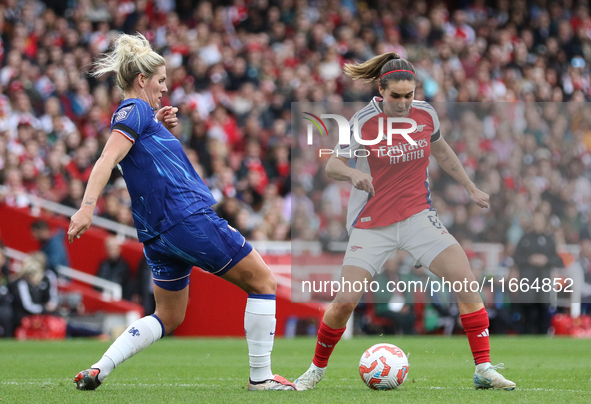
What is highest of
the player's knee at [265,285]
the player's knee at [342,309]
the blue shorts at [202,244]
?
the blue shorts at [202,244]

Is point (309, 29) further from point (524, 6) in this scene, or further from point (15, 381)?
point (15, 381)

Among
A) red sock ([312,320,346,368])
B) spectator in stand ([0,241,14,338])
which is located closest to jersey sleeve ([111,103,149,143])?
red sock ([312,320,346,368])

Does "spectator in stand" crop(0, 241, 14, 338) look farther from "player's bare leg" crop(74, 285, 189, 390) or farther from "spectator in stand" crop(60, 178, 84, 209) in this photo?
Result: "player's bare leg" crop(74, 285, 189, 390)

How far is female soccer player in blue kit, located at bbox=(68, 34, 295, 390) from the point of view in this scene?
16.7ft

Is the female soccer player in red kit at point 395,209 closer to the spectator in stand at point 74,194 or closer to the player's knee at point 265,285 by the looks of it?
the player's knee at point 265,285

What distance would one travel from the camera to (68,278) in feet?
43.7

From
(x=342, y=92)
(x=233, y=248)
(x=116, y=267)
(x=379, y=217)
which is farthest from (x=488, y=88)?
(x=233, y=248)

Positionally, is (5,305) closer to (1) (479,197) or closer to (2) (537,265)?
(2) (537,265)

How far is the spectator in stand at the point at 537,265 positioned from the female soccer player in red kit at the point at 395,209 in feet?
17.9

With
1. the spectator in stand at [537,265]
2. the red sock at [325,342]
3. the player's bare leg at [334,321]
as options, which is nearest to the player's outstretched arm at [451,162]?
the player's bare leg at [334,321]

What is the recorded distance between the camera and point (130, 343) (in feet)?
17.9

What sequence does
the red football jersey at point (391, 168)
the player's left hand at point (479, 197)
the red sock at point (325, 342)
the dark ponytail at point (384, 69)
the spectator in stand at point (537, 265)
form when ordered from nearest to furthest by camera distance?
1. the dark ponytail at point (384, 69)
2. the red sock at point (325, 342)
3. the red football jersey at point (391, 168)
4. the player's left hand at point (479, 197)
5. the spectator in stand at point (537, 265)

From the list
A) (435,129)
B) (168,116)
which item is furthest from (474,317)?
(168,116)

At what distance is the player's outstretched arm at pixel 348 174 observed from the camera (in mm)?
5676
